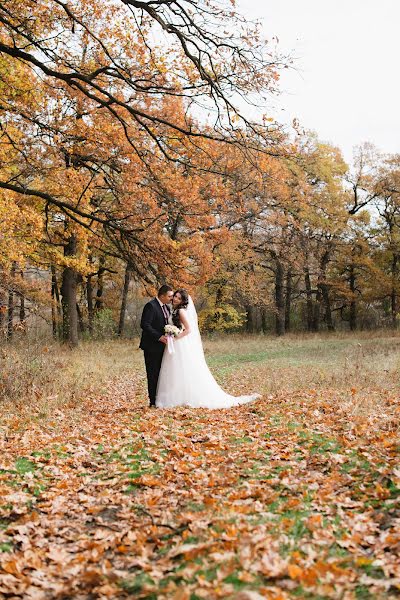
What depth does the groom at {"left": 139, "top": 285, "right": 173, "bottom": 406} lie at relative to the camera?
10930 millimetres

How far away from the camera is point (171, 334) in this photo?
11.1 m

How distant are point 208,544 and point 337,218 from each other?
3523 centimetres

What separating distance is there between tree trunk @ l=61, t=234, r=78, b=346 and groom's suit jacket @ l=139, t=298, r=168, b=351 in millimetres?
13332

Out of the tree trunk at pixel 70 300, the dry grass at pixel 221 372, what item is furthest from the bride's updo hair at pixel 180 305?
the tree trunk at pixel 70 300

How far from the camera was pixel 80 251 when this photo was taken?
23.9 metres

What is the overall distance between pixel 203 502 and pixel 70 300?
20597 mm

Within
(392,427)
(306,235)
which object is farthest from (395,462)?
(306,235)

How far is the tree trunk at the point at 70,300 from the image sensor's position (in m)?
24.0

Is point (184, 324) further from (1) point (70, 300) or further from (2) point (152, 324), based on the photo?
(1) point (70, 300)

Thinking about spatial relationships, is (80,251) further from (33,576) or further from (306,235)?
(33,576)

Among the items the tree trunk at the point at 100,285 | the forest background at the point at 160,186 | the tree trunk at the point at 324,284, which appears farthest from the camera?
the tree trunk at the point at 324,284

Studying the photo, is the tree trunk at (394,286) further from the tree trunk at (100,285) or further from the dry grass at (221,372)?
the tree trunk at (100,285)

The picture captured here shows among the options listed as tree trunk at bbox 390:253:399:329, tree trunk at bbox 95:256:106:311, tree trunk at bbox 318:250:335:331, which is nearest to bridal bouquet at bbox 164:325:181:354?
tree trunk at bbox 95:256:106:311

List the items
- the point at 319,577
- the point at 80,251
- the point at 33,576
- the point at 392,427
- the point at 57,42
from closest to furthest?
the point at 319,577 → the point at 33,576 → the point at 392,427 → the point at 57,42 → the point at 80,251
